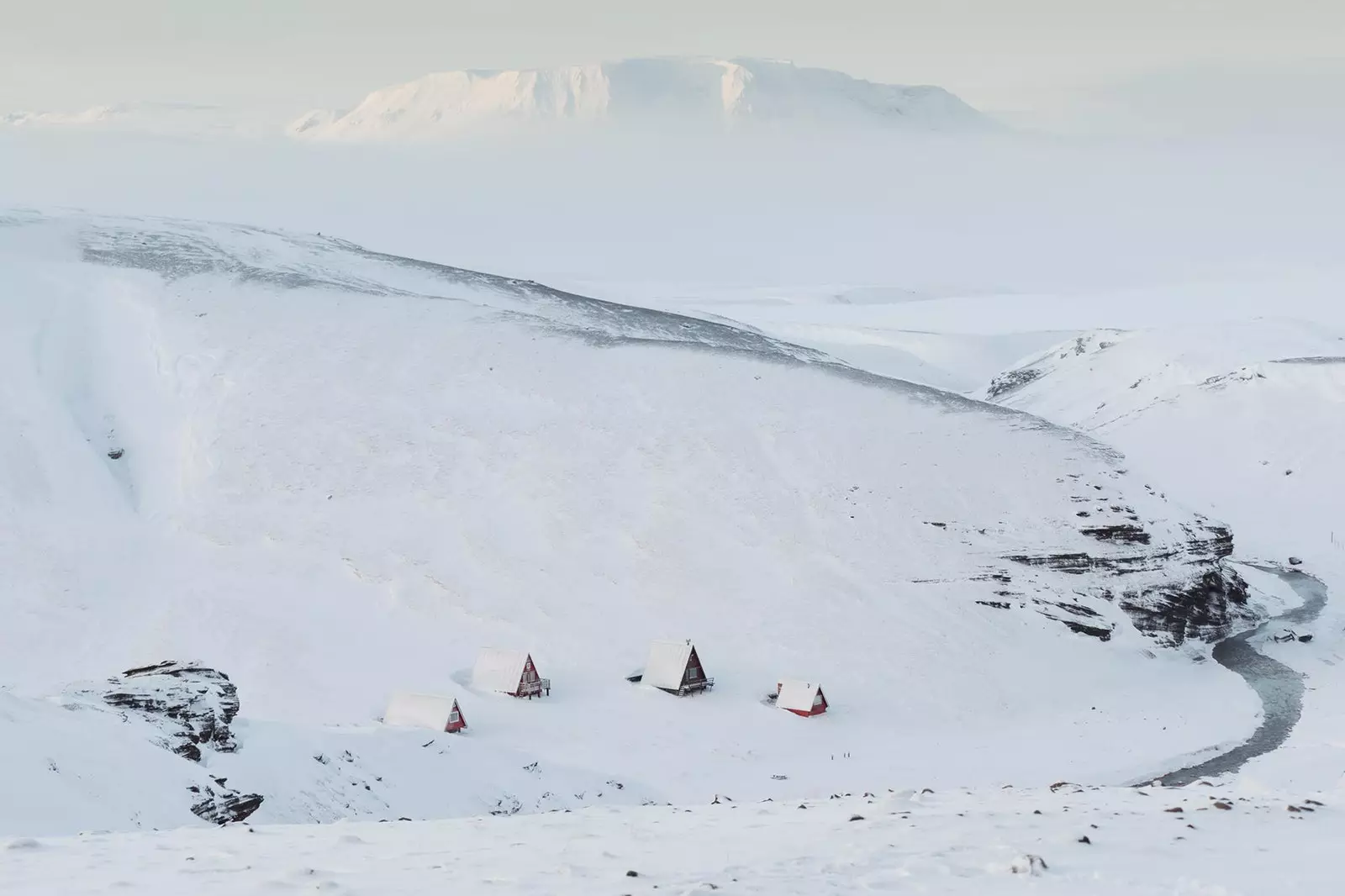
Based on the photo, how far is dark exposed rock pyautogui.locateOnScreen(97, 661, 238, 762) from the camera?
28438 millimetres

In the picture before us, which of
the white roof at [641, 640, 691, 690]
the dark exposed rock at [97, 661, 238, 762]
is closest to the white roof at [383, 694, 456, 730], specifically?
the white roof at [641, 640, 691, 690]

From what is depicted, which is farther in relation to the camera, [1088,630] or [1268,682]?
[1088,630]

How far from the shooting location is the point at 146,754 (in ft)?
84.2

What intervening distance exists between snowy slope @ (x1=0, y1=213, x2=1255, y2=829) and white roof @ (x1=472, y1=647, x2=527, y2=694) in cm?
108

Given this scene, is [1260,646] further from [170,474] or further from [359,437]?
[170,474]

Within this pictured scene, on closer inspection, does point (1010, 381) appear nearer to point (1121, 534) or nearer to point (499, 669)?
point (1121, 534)

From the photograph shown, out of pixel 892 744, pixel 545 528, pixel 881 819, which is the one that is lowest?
pixel 892 744

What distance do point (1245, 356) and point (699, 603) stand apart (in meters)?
→ 81.0

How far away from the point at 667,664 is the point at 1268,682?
84.2ft

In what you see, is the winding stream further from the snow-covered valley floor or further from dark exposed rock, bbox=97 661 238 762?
dark exposed rock, bbox=97 661 238 762

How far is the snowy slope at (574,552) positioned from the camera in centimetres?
4441

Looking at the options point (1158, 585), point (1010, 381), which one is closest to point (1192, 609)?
point (1158, 585)

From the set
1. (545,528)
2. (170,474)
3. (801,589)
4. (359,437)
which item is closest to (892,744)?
(801,589)

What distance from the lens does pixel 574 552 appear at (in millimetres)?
56719
